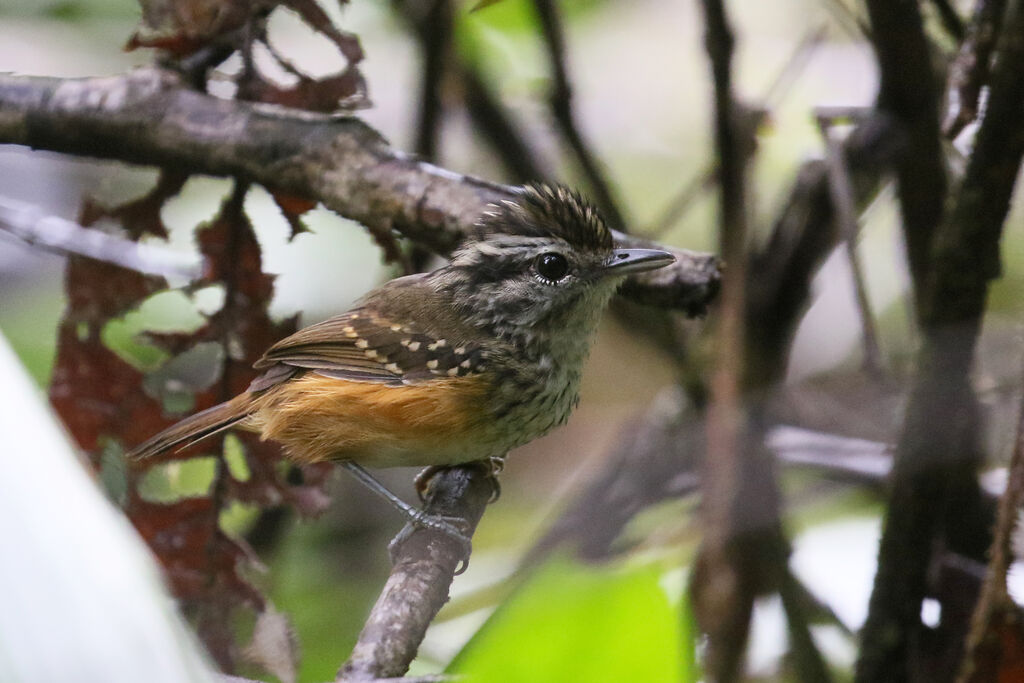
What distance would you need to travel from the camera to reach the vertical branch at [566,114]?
3180 mm

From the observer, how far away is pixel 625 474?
339 cm

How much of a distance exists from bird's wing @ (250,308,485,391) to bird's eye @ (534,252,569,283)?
0.82 feet

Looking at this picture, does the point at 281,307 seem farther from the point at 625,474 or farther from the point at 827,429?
the point at 827,429

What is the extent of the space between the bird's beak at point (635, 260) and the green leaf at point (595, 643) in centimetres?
78

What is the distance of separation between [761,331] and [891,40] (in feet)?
3.31

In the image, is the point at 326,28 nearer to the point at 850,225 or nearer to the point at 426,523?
the point at 426,523

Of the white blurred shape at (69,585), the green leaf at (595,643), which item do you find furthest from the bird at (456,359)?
the white blurred shape at (69,585)

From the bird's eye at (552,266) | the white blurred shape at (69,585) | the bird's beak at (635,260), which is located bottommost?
the bird's eye at (552,266)

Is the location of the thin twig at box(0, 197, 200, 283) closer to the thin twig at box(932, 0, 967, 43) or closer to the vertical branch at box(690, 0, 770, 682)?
the vertical branch at box(690, 0, 770, 682)

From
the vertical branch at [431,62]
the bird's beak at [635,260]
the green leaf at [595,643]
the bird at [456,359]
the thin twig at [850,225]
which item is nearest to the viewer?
the green leaf at [595,643]

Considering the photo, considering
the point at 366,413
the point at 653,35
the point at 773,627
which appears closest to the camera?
the point at 366,413

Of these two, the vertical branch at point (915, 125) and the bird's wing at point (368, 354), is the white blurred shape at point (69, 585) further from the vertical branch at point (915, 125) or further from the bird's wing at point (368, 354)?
the vertical branch at point (915, 125)

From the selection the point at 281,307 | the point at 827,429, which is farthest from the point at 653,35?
the point at 281,307

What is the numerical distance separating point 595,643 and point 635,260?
1.02 m
